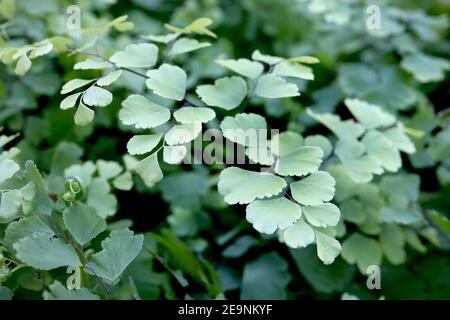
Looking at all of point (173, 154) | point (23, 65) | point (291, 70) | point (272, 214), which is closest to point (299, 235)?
point (272, 214)

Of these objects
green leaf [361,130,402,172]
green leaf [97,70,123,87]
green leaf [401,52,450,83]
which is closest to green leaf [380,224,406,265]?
green leaf [361,130,402,172]

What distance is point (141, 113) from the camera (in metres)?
0.63

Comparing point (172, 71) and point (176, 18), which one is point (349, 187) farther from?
point (176, 18)

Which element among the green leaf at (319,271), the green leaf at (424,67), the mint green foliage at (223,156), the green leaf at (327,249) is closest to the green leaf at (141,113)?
the mint green foliage at (223,156)

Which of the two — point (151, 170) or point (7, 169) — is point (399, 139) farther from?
point (7, 169)

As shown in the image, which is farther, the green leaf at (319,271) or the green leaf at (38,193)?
the green leaf at (319,271)

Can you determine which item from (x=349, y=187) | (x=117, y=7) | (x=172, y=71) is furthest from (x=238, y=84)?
(x=117, y=7)

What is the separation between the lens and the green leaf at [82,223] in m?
0.60

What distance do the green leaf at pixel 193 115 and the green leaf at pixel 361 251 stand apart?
11.9 inches

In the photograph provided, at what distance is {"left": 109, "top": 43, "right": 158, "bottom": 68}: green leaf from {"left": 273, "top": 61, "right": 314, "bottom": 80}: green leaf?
158mm

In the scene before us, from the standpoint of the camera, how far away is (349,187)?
812mm

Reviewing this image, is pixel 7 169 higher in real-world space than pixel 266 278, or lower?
higher

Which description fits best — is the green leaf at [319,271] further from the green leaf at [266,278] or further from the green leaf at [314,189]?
the green leaf at [314,189]

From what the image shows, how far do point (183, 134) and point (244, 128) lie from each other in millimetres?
90
